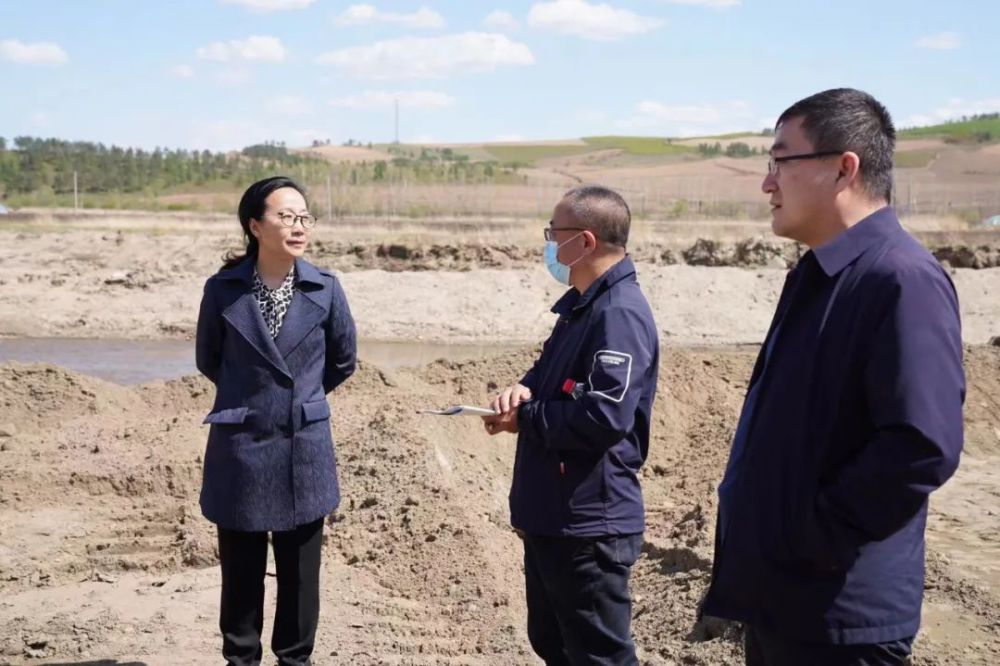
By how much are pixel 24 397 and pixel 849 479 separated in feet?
32.3

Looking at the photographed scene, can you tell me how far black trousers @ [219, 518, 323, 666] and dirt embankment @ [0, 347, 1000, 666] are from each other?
876 mm

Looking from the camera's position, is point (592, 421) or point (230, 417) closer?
point (592, 421)

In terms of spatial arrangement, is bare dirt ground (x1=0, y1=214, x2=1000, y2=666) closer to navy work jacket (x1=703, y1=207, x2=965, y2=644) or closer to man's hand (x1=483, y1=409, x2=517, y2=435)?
man's hand (x1=483, y1=409, x2=517, y2=435)

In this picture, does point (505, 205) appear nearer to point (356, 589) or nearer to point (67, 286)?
point (67, 286)

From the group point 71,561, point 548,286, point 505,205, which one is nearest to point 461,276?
point 548,286

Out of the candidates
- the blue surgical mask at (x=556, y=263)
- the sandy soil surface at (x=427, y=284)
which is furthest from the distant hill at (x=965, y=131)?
the blue surgical mask at (x=556, y=263)

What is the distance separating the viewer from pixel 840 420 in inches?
98.1

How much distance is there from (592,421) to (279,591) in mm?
1699

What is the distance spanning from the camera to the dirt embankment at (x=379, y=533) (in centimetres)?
545

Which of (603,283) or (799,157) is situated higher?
(799,157)

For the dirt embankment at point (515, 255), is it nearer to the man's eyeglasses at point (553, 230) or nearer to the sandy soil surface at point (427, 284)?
the sandy soil surface at point (427, 284)

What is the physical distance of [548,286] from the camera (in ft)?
73.5

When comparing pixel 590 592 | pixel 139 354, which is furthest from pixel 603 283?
pixel 139 354

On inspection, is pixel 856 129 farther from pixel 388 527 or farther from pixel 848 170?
pixel 388 527
